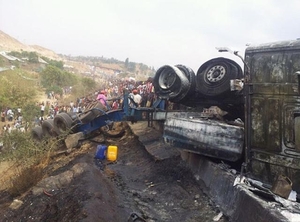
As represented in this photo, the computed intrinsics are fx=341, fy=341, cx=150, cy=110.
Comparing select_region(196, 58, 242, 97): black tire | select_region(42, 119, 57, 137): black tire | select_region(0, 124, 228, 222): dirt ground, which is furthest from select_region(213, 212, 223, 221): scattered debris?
select_region(42, 119, 57, 137): black tire

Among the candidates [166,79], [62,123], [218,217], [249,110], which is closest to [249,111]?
[249,110]

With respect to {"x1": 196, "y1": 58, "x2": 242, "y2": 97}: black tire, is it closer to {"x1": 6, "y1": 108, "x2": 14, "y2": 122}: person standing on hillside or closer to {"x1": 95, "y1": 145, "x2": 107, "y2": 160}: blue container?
{"x1": 95, "y1": 145, "x2": 107, "y2": 160}: blue container

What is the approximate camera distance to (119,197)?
19.0 ft

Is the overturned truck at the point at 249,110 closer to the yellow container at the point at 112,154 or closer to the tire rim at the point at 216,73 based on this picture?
the tire rim at the point at 216,73

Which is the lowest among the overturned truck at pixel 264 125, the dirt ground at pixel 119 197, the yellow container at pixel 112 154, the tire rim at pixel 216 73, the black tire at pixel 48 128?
the dirt ground at pixel 119 197

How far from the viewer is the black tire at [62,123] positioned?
9.91 m

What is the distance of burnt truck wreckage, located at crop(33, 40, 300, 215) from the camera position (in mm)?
4031

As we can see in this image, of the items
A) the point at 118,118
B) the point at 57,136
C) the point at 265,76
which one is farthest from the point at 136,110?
the point at 265,76

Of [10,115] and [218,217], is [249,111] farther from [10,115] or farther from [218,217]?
[10,115]

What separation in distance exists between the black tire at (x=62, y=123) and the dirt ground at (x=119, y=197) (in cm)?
259

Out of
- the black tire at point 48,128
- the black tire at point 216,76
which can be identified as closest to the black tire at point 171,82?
the black tire at point 216,76

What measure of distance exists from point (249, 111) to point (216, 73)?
7.32ft

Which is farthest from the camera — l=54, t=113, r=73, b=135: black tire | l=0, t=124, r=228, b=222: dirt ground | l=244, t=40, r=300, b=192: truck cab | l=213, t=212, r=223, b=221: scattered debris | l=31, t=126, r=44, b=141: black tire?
l=31, t=126, r=44, b=141: black tire

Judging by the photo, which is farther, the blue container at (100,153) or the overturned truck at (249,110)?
the blue container at (100,153)
